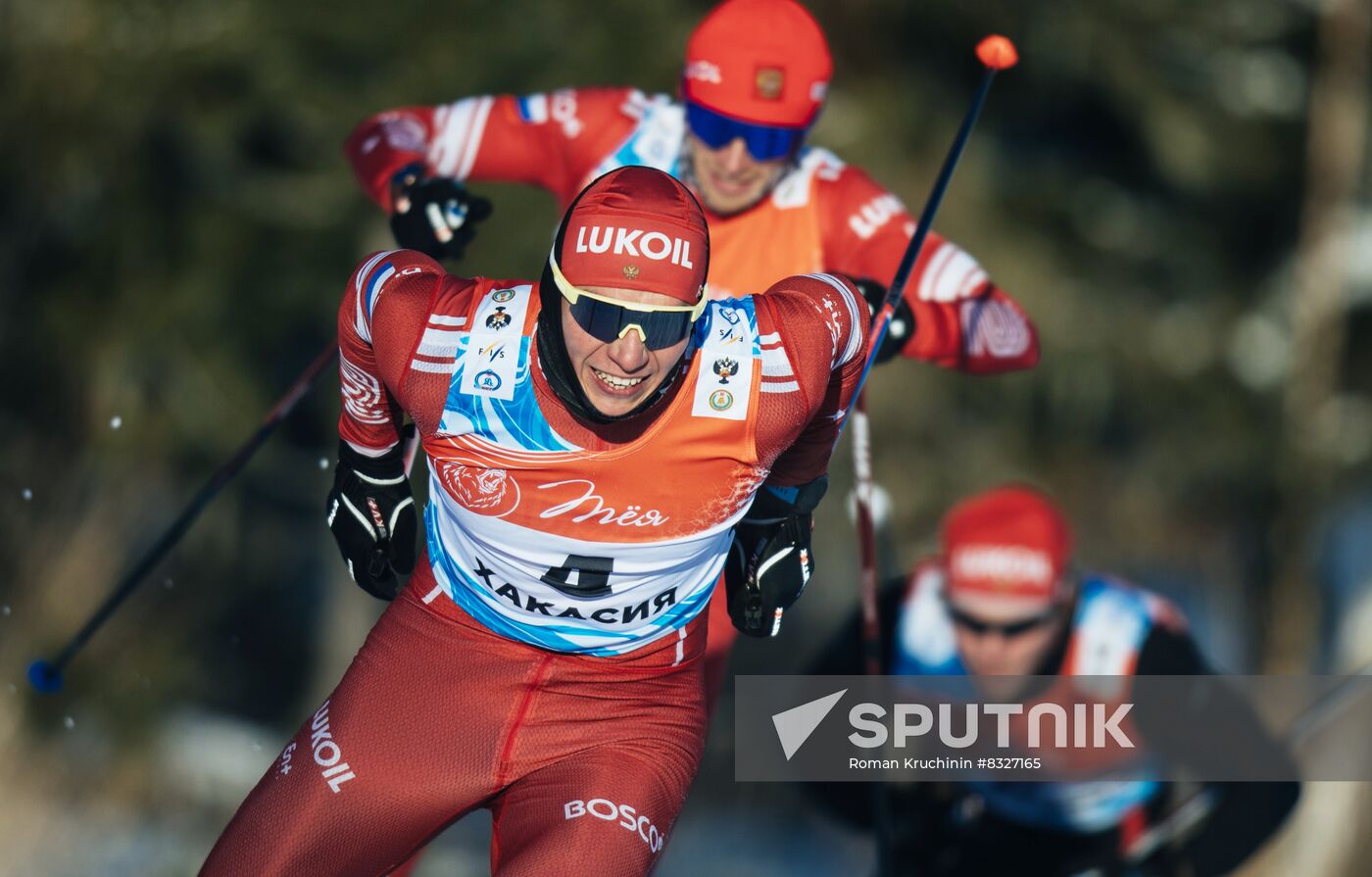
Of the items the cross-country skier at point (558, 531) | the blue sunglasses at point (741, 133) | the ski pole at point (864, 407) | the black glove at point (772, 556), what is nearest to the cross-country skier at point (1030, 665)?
the ski pole at point (864, 407)

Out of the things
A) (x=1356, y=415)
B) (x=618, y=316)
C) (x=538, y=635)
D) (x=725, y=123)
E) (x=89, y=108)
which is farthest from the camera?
(x=1356, y=415)

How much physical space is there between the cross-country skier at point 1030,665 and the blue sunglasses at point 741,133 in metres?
1.94

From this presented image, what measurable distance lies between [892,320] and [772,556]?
31.6 inches

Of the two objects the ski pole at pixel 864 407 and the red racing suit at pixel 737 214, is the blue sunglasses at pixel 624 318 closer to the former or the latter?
the ski pole at pixel 864 407

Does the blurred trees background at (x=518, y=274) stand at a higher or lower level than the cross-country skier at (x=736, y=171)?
lower

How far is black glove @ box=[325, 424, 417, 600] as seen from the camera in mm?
4109

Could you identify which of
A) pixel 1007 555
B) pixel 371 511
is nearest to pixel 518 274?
pixel 1007 555

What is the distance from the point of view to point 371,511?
13.5ft

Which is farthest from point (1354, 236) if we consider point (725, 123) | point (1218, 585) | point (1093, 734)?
point (725, 123)

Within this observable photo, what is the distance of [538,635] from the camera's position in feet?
12.5

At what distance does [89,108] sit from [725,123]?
803 centimetres

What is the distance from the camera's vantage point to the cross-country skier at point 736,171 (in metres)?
4.80

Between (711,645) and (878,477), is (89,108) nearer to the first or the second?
(878,477)

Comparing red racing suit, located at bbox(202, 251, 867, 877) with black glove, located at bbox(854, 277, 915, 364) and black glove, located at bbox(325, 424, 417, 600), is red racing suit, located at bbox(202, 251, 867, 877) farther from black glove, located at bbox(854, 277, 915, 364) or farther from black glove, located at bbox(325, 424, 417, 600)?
black glove, located at bbox(854, 277, 915, 364)
